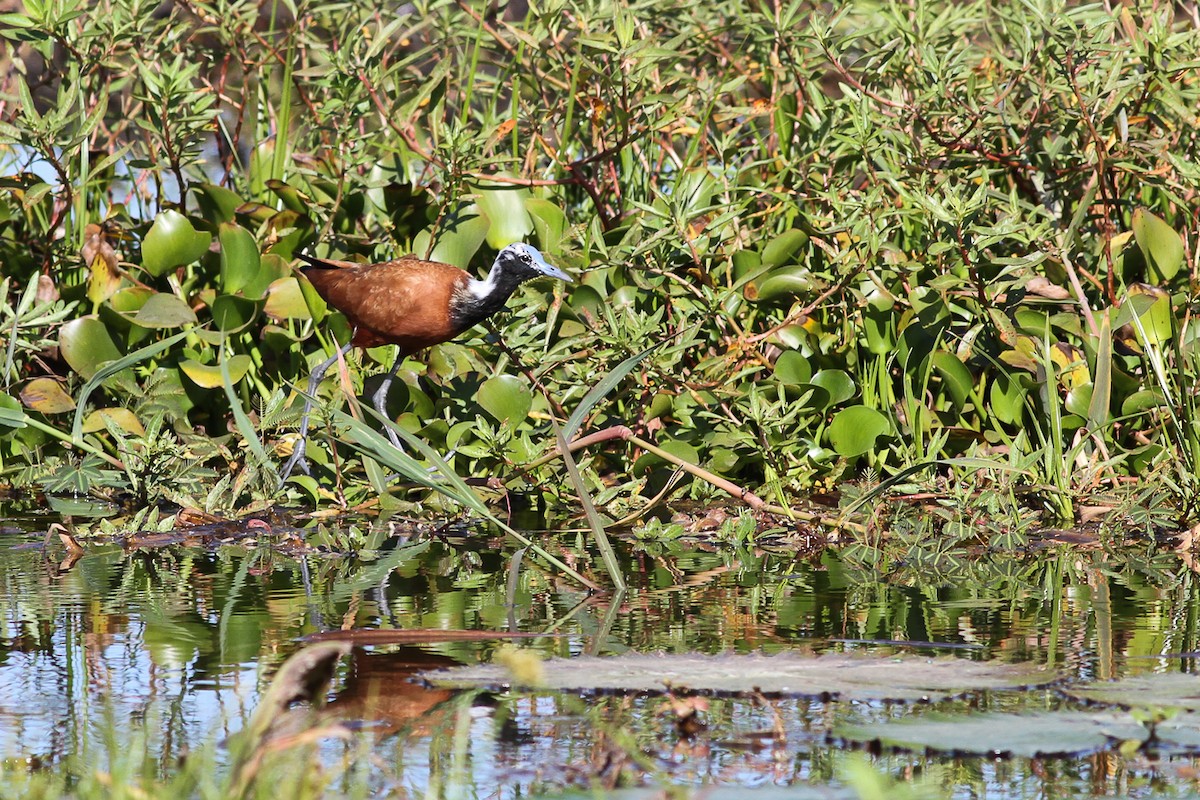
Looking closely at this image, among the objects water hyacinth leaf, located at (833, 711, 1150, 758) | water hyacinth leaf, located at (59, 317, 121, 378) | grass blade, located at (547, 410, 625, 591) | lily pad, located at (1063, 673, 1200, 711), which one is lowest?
water hyacinth leaf, located at (833, 711, 1150, 758)

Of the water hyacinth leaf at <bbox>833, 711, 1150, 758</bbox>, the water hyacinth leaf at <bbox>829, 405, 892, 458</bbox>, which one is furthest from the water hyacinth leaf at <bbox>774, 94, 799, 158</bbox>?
the water hyacinth leaf at <bbox>833, 711, 1150, 758</bbox>

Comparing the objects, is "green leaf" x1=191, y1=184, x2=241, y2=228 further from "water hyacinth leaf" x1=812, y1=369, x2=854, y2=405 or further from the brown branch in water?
"water hyacinth leaf" x1=812, y1=369, x2=854, y2=405

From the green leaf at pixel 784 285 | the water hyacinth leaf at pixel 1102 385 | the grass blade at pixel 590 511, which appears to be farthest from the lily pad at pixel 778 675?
the green leaf at pixel 784 285

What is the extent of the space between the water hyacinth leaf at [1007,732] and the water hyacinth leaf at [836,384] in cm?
289

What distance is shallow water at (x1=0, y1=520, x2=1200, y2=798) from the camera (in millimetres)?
2646

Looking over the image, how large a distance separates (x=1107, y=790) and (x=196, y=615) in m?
2.25

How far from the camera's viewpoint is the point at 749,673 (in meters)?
3.13

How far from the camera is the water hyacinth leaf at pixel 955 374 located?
5.61 metres

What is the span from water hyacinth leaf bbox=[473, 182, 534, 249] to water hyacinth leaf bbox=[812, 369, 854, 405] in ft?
4.67

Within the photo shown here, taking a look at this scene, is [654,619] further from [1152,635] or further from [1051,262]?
[1051,262]

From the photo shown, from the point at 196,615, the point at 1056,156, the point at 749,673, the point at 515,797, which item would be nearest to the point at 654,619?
the point at 749,673

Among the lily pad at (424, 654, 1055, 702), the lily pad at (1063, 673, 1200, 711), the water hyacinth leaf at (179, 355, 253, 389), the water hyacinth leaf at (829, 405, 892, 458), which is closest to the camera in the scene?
the lily pad at (1063, 673, 1200, 711)

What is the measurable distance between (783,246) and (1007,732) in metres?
3.40

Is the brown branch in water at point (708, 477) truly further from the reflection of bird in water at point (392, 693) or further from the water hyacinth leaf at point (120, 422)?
the water hyacinth leaf at point (120, 422)
